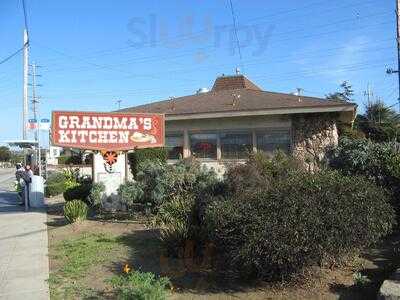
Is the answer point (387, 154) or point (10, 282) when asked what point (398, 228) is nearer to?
point (387, 154)

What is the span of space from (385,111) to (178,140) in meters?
34.5

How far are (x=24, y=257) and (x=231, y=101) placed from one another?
12.1 metres

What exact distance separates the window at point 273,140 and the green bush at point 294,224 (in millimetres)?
11263

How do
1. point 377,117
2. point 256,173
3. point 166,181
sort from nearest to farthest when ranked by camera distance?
point 256,173, point 166,181, point 377,117

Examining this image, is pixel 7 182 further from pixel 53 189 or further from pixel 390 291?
pixel 390 291

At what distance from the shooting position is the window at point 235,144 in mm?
19328

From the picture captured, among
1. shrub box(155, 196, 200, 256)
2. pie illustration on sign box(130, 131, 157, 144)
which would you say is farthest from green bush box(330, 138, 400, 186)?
pie illustration on sign box(130, 131, 157, 144)

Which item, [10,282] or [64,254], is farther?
[64,254]

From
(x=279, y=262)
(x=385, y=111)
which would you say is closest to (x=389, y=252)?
(x=279, y=262)

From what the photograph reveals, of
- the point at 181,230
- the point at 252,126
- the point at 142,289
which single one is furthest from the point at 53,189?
the point at 142,289

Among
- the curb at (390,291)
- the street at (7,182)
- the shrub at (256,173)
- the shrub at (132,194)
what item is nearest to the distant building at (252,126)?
the shrub at (132,194)

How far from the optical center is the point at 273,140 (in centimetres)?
1903

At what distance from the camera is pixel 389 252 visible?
8875mm

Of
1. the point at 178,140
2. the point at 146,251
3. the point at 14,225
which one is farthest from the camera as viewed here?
the point at 178,140
